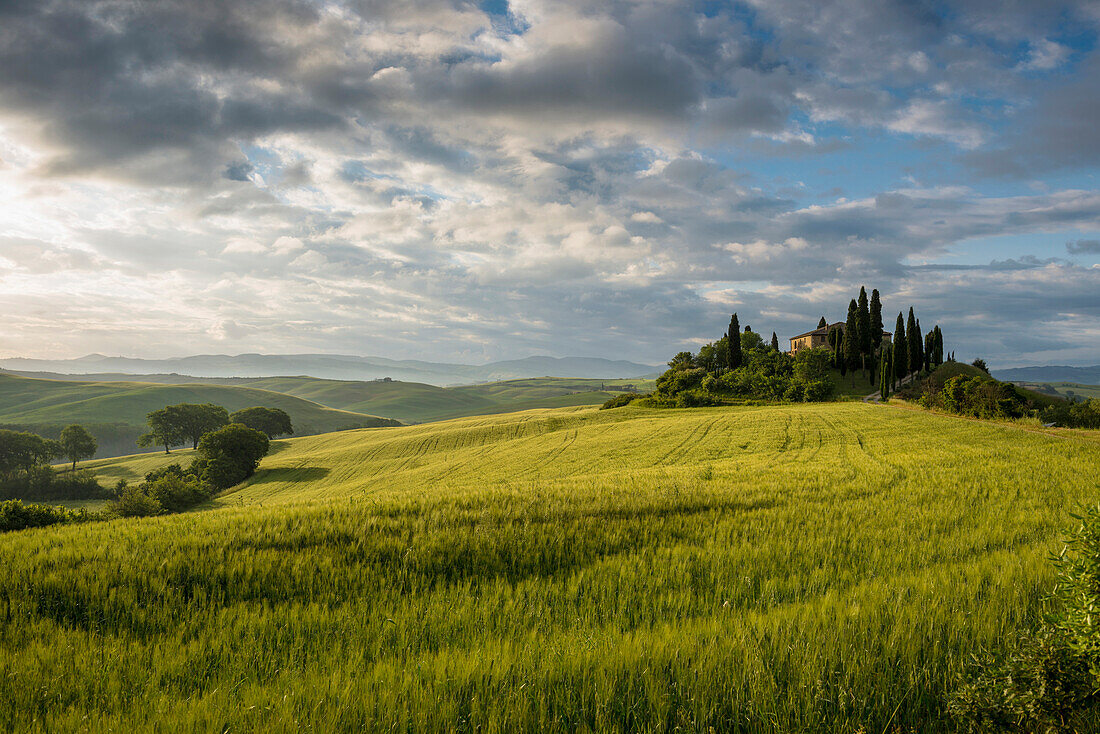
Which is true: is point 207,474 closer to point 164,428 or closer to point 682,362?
point 164,428

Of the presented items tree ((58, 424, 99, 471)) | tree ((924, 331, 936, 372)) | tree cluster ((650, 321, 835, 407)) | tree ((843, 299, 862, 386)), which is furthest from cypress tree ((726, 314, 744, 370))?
tree ((58, 424, 99, 471))

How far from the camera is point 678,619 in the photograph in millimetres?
5008

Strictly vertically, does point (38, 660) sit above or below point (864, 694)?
below

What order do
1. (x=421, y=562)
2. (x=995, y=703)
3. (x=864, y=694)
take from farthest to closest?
(x=421, y=562) < (x=864, y=694) < (x=995, y=703)

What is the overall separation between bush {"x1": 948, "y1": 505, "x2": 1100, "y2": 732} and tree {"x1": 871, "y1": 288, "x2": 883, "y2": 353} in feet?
375

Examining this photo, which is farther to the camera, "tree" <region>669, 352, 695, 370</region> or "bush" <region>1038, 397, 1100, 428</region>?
"tree" <region>669, 352, 695, 370</region>

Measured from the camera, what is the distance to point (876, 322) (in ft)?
325

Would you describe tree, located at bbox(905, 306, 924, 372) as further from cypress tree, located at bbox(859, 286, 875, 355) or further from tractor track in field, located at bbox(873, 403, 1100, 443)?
tractor track in field, located at bbox(873, 403, 1100, 443)

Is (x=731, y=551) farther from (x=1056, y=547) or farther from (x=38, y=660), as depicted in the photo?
(x=38, y=660)

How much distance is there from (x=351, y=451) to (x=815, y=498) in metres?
66.9

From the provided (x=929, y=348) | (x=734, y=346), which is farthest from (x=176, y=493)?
(x=929, y=348)

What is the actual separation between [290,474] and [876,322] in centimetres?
11367

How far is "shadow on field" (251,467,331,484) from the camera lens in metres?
57.4

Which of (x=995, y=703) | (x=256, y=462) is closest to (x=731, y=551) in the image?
(x=995, y=703)
